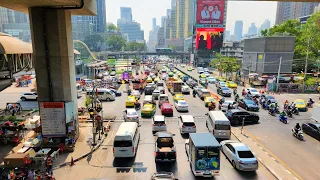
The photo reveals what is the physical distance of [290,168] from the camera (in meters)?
15.2

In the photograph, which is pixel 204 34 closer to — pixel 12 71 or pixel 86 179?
pixel 12 71

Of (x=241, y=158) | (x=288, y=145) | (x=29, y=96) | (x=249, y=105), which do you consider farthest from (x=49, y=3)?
(x=29, y=96)

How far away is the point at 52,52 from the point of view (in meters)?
17.7

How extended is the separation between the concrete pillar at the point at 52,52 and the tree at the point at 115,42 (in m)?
171

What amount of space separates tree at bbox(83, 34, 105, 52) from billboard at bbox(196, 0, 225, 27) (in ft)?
325

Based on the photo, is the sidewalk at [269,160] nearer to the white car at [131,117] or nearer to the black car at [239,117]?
the black car at [239,117]

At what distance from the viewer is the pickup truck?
49.9 feet

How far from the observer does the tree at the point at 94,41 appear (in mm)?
179125

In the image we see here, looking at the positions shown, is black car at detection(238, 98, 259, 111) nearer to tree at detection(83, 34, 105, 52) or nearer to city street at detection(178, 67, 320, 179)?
city street at detection(178, 67, 320, 179)

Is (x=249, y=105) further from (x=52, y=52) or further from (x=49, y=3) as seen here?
(x=49, y=3)

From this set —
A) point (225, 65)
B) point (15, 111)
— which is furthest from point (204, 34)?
point (15, 111)

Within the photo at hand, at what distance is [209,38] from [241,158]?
10076 centimetres

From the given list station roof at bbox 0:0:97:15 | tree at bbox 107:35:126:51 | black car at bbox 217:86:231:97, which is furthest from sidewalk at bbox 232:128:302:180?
tree at bbox 107:35:126:51

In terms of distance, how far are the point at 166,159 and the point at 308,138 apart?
13772 millimetres
